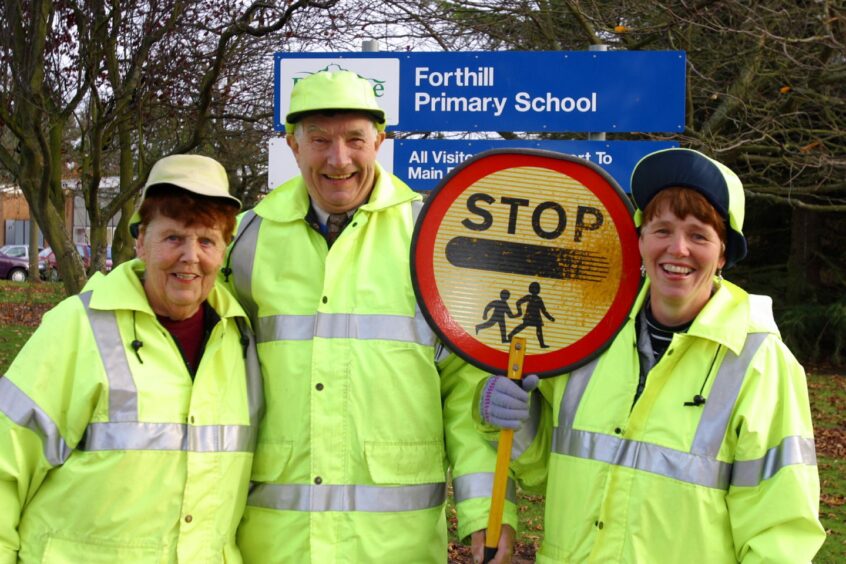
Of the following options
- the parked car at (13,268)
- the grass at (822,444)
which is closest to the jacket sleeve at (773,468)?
the grass at (822,444)

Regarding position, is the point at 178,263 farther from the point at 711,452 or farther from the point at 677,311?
the point at 711,452

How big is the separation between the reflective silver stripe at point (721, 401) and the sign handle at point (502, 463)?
0.53 m

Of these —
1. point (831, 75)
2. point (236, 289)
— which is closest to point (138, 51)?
point (236, 289)

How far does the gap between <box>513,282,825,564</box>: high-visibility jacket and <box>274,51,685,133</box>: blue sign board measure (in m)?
2.24

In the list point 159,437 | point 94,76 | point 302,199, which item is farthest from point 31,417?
point 94,76

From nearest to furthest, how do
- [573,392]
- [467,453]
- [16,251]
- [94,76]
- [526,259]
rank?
[573,392], [526,259], [467,453], [94,76], [16,251]

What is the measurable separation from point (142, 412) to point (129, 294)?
1.13 ft

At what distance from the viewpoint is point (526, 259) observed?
9.17ft

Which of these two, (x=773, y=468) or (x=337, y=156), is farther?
(x=337, y=156)

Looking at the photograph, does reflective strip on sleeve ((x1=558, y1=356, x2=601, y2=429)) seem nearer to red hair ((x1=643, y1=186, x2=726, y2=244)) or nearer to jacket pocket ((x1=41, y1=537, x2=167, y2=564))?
red hair ((x1=643, y1=186, x2=726, y2=244))

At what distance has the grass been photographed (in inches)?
250

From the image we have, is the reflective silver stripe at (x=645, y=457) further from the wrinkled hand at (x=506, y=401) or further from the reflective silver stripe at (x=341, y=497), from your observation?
the reflective silver stripe at (x=341, y=497)

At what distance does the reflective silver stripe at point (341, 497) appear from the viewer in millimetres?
2807

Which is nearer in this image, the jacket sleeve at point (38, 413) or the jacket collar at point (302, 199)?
the jacket sleeve at point (38, 413)
